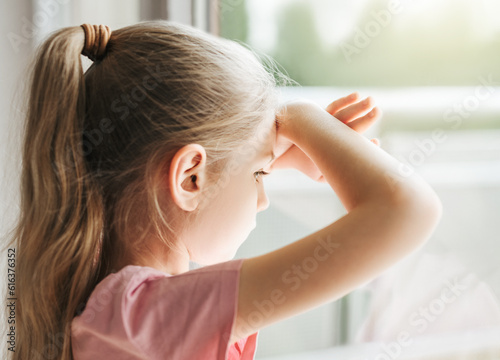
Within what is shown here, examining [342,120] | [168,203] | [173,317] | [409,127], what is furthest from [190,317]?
[409,127]

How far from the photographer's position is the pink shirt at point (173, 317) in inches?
25.0

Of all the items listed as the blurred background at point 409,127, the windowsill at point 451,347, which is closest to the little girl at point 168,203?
the blurred background at point 409,127

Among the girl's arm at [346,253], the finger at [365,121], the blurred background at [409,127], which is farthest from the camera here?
the blurred background at [409,127]

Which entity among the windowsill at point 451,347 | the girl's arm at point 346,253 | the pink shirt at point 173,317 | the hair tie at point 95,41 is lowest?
the windowsill at point 451,347

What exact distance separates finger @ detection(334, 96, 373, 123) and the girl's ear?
0.23 m

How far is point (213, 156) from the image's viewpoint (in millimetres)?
730

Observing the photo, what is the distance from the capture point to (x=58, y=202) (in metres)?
0.72

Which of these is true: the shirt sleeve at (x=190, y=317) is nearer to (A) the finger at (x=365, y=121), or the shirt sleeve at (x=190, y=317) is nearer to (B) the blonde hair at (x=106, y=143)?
(B) the blonde hair at (x=106, y=143)

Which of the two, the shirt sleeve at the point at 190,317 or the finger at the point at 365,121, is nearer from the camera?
the shirt sleeve at the point at 190,317

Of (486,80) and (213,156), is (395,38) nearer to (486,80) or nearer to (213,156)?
(486,80)

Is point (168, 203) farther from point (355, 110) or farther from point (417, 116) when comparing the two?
point (417, 116)

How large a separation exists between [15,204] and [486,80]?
2.96 feet

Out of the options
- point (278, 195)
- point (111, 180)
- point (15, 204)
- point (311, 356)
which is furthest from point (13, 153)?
point (311, 356)

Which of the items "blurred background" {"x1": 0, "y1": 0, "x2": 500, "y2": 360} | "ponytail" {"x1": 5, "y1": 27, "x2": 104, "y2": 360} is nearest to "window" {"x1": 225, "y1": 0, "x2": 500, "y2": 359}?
"blurred background" {"x1": 0, "y1": 0, "x2": 500, "y2": 360}
